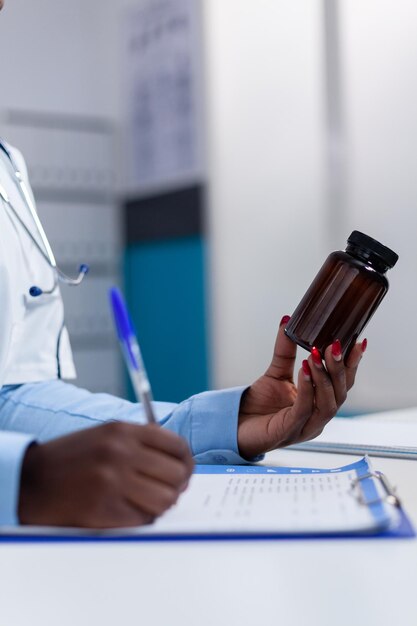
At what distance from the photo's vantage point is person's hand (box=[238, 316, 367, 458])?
827mm

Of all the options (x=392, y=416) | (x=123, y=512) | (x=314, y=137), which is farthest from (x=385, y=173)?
(x=123, y=512)

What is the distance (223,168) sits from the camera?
2.95m

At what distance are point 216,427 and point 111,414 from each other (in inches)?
5.1

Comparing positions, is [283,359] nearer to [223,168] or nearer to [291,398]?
[291,398]

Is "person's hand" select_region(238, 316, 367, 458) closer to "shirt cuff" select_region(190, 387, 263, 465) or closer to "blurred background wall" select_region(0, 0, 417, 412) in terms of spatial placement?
"shirt cuff" select_region(190, 387, 263, 465)

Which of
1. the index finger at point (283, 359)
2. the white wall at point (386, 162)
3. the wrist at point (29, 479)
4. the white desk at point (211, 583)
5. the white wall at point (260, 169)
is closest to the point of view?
the white desk at point (211, 583)

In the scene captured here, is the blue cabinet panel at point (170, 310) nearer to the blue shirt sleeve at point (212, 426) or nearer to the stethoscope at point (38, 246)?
the stethoscope at point (38, 246)

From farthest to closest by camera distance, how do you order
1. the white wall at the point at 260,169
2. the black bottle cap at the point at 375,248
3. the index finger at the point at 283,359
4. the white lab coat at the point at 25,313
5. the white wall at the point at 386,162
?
the white wall at the point at 260,169 → the white wall at the point at 386,162 → the white lab coat at the point at 25,313 → the index finger at the point at 283,359 → the black bottle cap at the point at 375,248

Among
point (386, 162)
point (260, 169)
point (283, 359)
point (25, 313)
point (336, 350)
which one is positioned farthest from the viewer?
point (260, 169)

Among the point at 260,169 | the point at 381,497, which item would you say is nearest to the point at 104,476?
the point at 381,497

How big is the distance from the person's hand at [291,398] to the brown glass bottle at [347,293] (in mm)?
19

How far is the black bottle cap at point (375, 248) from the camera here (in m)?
0.80

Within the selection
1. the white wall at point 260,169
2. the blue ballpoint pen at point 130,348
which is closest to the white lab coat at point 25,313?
the blue ballpoint pen at point 130,348

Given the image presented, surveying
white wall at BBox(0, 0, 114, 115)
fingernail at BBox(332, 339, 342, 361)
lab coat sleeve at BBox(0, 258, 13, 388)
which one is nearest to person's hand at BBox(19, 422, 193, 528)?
fingernail at BBox(332, 339, 342, 361)
